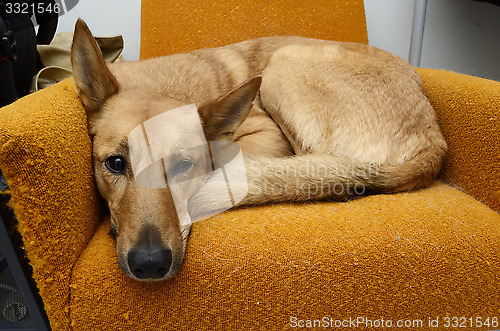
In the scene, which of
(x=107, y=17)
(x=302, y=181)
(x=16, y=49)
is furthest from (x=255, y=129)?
(x=107, y=17)

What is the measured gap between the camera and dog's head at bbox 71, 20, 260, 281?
2.80ft

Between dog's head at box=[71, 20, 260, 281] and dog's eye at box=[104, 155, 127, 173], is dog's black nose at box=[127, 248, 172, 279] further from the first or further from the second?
dog's eye at box=[104, 155, 127, 173]

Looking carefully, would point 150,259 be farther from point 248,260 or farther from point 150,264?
point 248,260

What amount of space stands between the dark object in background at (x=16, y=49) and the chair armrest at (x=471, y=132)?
1628 mm

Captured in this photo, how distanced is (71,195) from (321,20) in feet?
5.50

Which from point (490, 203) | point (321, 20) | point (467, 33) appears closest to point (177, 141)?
point (490, 203)

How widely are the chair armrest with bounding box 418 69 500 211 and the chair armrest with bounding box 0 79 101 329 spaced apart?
4.18 ft

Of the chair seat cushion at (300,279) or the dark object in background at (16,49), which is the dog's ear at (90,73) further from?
the chair seat cushion at (300,279)

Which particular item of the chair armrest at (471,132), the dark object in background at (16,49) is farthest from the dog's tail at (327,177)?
the dark object in background at (16,49)

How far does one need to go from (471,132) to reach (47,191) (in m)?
1.36

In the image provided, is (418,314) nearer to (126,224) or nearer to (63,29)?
(126,224)

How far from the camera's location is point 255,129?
4.84 feet

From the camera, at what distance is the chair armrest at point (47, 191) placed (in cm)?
82

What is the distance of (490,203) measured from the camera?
3.82 feet
